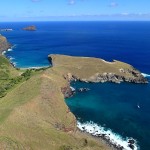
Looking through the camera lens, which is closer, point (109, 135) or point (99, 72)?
point (109, 135)

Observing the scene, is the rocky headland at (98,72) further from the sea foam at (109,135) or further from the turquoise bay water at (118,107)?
the sea foam at (109,135)

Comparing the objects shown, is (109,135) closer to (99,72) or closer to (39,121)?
(39,121)

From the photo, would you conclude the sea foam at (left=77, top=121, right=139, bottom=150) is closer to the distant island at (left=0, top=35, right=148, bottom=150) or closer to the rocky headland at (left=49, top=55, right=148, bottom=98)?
the distant island at (left=0, top=35, right=148, bottom=150)

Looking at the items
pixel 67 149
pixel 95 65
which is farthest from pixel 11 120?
Answer: pixel 95 65

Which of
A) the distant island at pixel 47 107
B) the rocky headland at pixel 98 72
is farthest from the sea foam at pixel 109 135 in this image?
the rocky headland at pixel 98 72

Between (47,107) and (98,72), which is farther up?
(47,107)

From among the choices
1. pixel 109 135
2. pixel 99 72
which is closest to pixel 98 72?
pixel 99 72

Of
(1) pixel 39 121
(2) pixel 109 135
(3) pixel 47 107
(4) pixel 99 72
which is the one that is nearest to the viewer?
(1) pixel 39 121
